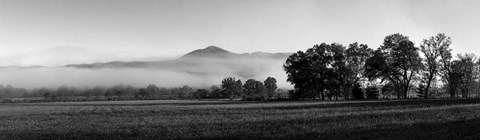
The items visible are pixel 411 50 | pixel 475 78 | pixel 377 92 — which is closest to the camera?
pixel 411 50

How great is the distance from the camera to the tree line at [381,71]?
75812 mm

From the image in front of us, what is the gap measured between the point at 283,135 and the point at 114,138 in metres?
8.56

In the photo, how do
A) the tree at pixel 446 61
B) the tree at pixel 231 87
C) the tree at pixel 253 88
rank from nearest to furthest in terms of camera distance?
the tree at pixel 446 61
the tree at pixel 231 87
the tree at pixel 253 88

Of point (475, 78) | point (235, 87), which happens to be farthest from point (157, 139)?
point (235, 87)

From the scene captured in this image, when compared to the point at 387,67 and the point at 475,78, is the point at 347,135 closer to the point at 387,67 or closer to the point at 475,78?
the point at 387,67

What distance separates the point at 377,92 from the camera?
3209 inches

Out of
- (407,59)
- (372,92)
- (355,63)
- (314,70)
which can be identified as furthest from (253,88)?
(407,59)

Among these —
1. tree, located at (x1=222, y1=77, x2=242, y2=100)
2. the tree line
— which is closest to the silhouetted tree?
the tree line

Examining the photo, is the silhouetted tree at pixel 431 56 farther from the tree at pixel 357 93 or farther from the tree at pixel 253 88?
the tree at pixel 253 88

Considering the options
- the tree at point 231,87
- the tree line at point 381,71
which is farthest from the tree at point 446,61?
the tree at point 231,87

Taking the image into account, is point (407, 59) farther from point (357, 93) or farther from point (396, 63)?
point (357, 93)

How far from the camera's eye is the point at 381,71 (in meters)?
78.3

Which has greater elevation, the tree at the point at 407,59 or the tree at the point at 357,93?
the tree at the point at 407,59

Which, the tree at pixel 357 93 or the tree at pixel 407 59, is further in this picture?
the tree at pixel 357 93
